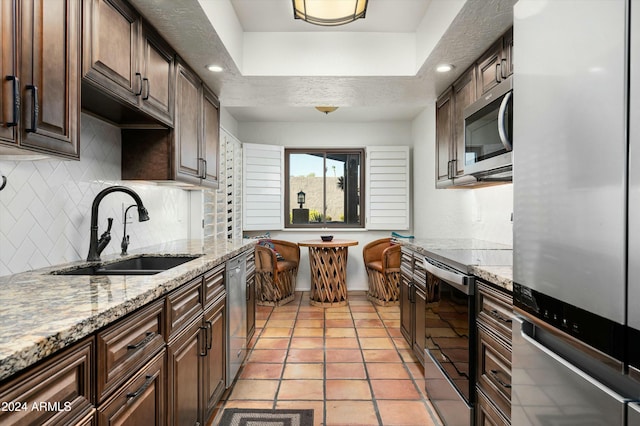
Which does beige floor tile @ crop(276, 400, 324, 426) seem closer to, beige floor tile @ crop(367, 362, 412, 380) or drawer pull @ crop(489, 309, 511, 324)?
beige floor tile @ crop(367, 362, 412, 380)

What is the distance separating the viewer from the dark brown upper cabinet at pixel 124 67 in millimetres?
1462

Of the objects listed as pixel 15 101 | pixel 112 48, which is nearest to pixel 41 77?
pixel 15 101

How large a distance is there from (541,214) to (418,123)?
4305mm

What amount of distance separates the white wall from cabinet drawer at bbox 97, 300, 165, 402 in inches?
161

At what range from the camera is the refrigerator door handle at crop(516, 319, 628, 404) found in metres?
0.76

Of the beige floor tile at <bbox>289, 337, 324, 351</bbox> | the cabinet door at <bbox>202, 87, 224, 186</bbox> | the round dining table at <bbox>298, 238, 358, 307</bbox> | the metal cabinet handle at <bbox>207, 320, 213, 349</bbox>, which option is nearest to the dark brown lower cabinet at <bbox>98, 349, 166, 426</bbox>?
the metal cabinet handle at <bbox>207, 320, 213, 349</bbox>

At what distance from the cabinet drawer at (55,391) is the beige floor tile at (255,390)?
165 centimetres

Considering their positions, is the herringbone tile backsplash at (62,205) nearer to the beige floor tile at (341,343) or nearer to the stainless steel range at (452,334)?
the beige floor tile at (341,343)

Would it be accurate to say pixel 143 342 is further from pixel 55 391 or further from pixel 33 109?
pixel 33 109

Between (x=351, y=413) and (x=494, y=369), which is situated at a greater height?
(x=494, y=369)

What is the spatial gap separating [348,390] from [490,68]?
7.58 feet

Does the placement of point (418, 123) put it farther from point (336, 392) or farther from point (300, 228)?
point (336, 392)

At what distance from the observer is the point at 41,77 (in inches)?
44.1

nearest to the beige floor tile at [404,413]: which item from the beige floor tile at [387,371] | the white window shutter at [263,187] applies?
the beige floor tile at [387,371]
